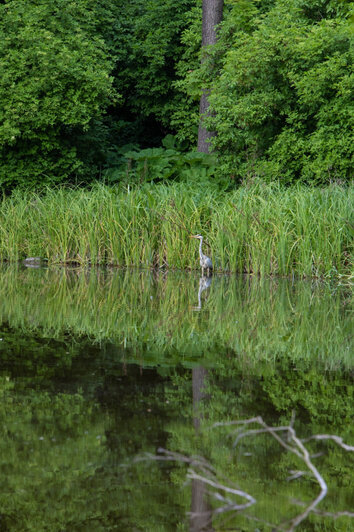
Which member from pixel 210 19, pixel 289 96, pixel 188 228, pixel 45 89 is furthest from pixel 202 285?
pixel 210 19

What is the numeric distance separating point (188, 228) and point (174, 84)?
7080 mm

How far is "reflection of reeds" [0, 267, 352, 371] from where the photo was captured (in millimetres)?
5047

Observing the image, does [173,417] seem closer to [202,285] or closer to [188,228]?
[202,285]

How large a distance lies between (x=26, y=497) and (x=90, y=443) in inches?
20.9

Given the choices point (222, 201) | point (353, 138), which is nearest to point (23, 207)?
point (222, 201)

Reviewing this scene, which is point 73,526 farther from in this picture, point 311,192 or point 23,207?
point 23,207

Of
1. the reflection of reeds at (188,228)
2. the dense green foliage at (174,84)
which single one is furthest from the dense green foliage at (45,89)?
the reflection of reeds at (188,228)

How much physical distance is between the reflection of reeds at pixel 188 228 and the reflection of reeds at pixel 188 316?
0.76 metres

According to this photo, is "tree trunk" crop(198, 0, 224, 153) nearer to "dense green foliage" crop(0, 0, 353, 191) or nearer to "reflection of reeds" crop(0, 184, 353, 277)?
"dense green foliage" crop(0, 0, 353, 191)

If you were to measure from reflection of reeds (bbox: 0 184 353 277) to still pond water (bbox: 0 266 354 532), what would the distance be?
3.49 m

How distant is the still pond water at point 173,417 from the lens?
7.66 feet

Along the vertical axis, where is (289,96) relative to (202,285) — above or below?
above

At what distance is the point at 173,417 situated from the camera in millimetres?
3307

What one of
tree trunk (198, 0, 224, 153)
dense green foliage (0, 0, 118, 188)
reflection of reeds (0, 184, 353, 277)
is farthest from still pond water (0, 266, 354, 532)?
tree trunk (198, 0, 224, 153)
